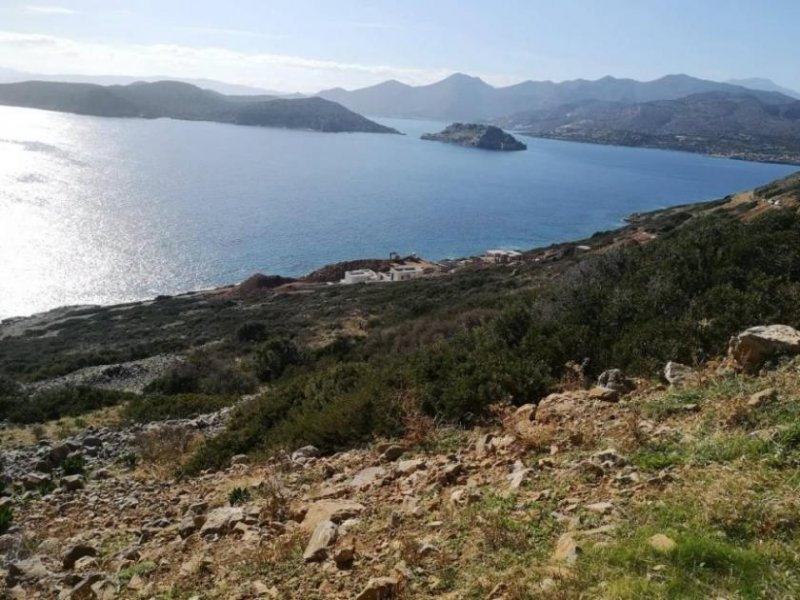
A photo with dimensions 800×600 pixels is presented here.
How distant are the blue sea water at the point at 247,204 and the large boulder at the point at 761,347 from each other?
180ft

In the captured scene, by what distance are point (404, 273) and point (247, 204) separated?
45.2 metres

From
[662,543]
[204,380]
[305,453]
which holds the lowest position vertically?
[204,380]

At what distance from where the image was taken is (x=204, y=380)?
19125 mm

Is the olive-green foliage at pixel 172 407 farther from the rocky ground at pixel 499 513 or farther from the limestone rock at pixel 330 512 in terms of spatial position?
the limestone rock at pixel 330 512

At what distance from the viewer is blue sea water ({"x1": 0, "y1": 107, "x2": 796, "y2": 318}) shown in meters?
60.7

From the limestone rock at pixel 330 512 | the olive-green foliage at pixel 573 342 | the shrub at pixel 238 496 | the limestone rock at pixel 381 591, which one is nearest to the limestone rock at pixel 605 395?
the olive-green foliage at pixel 573 342

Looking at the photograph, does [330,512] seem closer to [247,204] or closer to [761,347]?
[761,347]

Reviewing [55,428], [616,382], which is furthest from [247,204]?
[616,382]

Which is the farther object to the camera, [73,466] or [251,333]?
[251,333]

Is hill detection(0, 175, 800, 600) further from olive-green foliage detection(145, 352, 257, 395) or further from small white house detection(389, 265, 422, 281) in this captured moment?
small white house detection(389, 265, 422, 281)

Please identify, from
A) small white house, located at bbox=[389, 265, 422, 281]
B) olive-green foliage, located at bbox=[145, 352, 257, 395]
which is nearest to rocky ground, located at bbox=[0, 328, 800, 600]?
olive-green foliage, located at bbox=[145, 352, 257, 395]

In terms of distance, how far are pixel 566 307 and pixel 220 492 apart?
272 inches

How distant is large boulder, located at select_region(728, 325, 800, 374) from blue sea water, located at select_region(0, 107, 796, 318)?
180 ft

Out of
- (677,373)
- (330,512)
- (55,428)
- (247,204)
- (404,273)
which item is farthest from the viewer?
(247,204)
